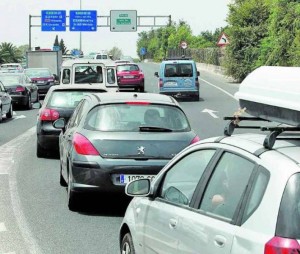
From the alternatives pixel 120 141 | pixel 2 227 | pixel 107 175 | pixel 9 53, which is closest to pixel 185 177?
pixel 2 227

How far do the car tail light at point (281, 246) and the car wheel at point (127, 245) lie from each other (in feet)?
7.71

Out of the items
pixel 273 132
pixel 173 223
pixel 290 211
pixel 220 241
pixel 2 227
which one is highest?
pixel 273 132

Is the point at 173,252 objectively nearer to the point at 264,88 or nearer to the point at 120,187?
the point at 264,88

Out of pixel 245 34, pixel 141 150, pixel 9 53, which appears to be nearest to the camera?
Answer: pixel 141 150

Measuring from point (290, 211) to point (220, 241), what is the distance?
0.55m

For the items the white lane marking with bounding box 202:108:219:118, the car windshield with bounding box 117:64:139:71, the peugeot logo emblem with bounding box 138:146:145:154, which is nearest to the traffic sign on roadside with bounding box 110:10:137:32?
the car windshield with bounding box 117:64:139:71

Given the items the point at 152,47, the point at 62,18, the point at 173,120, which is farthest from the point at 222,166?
the point at 152,47

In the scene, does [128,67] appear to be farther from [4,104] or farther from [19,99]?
[4,104]

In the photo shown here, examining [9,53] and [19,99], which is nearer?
[19,99]

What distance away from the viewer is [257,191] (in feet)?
13.7

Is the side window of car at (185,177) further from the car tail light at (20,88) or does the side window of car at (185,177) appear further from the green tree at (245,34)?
the green tree at (245,34)

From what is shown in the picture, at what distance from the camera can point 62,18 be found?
8469cm

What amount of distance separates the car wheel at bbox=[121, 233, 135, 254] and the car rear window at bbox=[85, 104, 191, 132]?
3.98 meters

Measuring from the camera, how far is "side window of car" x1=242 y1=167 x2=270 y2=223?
4113 mm
